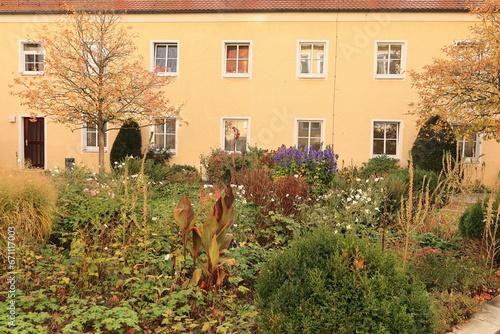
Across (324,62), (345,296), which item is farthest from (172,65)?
(345,296)

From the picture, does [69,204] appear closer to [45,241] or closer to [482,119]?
[45,241]

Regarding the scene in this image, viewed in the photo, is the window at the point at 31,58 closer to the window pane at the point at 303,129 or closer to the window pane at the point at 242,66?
the window pane at the point at 242,66

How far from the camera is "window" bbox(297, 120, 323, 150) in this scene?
14.2 m

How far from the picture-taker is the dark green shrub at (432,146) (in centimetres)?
1213

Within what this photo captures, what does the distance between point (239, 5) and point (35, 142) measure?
951 cm

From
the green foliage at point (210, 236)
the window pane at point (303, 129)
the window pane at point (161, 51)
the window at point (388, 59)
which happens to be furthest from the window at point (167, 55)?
the green foliage at point (210, 236)

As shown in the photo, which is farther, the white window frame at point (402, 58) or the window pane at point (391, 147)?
the window pane at point (391, 147)

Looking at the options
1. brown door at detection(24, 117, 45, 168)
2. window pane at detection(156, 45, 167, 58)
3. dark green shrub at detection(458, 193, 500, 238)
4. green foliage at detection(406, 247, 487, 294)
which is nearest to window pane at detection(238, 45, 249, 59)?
window pane at detection(156, 45, 167, 58)

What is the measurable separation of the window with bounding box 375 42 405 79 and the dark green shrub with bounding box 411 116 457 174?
2.39 m

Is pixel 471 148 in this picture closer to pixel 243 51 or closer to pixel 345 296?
pixel 243 51

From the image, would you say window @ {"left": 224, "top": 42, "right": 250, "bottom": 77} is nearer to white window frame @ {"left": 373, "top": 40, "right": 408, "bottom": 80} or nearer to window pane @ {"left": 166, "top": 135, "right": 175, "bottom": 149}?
window pane @ {"left": 166, "top": 135, "right": 175, "bottom": 149}

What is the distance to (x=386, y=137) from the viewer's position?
14.0m

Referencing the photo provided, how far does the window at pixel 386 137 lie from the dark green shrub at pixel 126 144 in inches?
336

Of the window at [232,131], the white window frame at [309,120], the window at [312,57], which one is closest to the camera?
the white window frame at [309,120]
